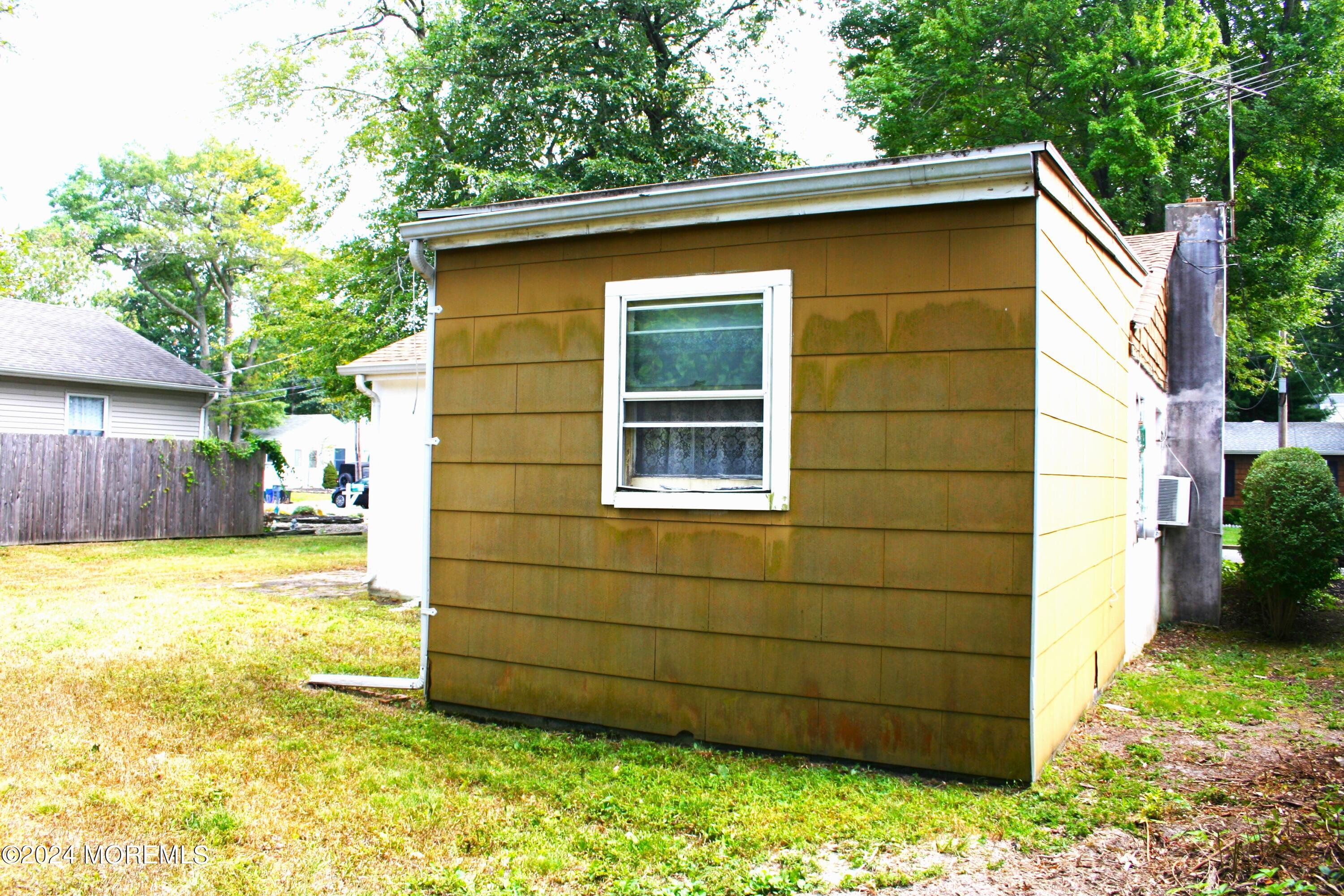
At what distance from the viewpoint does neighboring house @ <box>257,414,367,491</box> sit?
46.5m

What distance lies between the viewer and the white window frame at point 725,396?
4410 millimetres

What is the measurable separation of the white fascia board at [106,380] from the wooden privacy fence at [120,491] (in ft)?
6.17

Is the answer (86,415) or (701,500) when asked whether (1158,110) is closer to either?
(701,500)

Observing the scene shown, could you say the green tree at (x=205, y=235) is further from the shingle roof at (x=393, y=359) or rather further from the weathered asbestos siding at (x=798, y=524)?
the weathered asbestos siding at (x=798, y=524)

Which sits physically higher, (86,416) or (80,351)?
(80,351)

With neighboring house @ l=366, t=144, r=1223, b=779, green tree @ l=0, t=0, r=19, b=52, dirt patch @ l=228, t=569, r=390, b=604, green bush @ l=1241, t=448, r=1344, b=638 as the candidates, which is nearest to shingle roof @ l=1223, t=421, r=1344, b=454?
green bush @ l=1241, t=448, r=1344, b=638

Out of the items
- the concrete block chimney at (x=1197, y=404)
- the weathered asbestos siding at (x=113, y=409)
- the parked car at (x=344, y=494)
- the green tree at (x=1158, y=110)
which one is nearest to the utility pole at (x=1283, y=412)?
the green tree at (x=1158, y=110)

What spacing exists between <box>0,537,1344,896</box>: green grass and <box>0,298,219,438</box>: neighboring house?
12.9m

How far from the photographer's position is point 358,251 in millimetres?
17578

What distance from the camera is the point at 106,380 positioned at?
58.2ft

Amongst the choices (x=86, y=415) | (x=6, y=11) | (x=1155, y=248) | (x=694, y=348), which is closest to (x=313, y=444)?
(x=86, y=415)

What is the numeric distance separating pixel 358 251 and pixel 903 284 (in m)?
15.3

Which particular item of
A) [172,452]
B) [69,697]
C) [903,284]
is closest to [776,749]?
→ [903,284]

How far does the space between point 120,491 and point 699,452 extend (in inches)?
569
